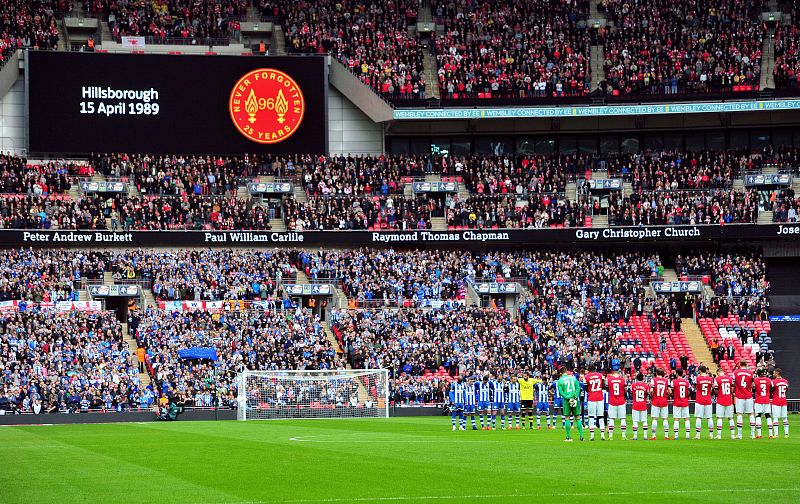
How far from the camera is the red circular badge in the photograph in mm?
65250

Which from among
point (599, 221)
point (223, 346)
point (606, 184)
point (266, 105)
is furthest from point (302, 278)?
point (606, 184)

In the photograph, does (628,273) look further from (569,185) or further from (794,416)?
(794,416)

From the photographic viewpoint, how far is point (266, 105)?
65.2 metres

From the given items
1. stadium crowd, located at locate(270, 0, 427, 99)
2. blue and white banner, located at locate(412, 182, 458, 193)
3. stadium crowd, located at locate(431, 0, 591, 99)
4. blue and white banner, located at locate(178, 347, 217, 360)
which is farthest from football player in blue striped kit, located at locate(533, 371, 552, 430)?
stadium crowd, located at locate(270, 0, 427, 99)

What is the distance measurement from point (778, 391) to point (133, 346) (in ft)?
105

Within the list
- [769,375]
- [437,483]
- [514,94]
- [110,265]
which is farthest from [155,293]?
[437,483]

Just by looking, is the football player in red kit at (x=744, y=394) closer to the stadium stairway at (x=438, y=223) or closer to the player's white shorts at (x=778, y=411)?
the player's white shorts at (x=778, y=411)

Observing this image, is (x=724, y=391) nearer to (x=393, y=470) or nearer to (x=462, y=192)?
(x=393, y=470)

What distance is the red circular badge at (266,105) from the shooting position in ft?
214

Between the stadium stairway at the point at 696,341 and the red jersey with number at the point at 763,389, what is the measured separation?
26452 mm

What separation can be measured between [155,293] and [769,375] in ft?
113

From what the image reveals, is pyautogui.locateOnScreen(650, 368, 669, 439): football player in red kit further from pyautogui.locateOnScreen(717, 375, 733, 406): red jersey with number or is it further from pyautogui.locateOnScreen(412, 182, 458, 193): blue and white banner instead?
pyautogui.locateOnScreen(412, 182, 458, 193): blue and white banner

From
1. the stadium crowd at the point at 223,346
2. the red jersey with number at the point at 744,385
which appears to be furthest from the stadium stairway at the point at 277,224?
the red jersey with number at the point at 744,385

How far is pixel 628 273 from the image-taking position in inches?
2411
